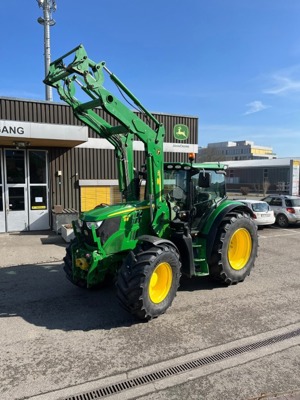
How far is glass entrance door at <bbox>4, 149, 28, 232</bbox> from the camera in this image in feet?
38.6

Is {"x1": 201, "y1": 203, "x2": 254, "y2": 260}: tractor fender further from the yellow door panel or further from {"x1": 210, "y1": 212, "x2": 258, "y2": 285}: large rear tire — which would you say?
the yellow door panel

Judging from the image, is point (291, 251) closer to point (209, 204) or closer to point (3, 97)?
point (209, 204)

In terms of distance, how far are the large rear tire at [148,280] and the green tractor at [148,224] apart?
0.01 metres

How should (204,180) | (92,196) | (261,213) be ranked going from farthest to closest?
(261,213) < (92,196) < (204,180)

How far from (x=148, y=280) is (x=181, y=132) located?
11.0 m

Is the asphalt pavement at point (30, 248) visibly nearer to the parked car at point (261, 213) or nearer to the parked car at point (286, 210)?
the parked car at point (261, 213)

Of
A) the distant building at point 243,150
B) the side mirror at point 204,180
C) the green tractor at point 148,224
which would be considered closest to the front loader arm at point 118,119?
the green tractor at point 148,224

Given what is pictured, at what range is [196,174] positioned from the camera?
6082mm

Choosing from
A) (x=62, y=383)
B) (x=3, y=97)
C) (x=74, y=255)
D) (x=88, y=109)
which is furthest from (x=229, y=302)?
(x=3, y=97)

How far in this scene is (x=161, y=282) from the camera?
5.10 metres

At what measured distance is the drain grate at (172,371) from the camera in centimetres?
331

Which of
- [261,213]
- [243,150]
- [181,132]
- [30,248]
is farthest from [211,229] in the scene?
[243,150]

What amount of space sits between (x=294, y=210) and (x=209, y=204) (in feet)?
31.8

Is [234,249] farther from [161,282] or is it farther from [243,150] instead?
[243,150]
